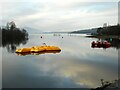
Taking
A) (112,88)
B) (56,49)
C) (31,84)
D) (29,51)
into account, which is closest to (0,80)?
(31,84)

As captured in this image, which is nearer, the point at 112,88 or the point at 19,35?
the point at 112,88

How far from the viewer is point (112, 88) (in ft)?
55.7

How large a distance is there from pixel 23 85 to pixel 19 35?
131457 millimetres

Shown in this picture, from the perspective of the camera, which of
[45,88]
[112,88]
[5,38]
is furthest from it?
[5,38]

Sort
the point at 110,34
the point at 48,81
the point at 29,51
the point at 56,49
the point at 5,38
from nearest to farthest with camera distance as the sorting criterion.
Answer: the point at 48,81 → the point at 29,51 → the point at 56,49 → the point at 5,38 → the point at 110,34

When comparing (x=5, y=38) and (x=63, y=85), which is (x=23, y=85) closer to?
(x=63, y=85)

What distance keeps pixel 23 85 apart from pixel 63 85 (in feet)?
15.0

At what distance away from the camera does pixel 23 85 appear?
84.6ft

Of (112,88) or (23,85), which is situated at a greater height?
(112,88)

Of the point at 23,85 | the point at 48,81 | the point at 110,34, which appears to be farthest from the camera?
the point at 110,34

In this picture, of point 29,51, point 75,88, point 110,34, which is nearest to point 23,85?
point 75,88

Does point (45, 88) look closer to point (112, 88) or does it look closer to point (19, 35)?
point (112, 88)

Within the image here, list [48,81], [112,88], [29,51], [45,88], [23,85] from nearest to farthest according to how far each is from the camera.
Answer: [112,88], [45,88], [23,85], [48,81], [29,51]

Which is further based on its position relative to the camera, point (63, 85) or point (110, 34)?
point (110, 34)
